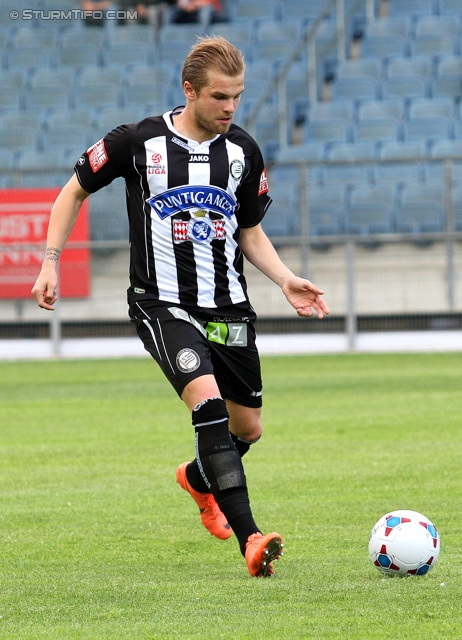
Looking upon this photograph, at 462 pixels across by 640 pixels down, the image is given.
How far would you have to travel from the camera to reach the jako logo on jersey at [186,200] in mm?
5066

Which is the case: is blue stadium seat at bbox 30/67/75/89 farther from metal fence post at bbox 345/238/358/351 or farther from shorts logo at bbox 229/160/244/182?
shorts logo at bbox 229/160/244/182

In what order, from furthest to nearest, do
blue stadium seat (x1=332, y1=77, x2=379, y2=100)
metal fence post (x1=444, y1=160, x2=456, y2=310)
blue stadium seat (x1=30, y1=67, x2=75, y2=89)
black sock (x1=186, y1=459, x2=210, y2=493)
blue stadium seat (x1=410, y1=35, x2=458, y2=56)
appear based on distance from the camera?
blue stadium seat (x1=30, y1=67, x2=75, y2=89) → blue stadium seat (x1=410, y1=35, x2=458, y2=56) → blue stadium seat (x1=332, y1=77, x2=379, y2=100) → metal fence post (x1=444, y1=160, x2=456, y2=310) → black sock (x1=186, y1=459, x2=210, y2=493)

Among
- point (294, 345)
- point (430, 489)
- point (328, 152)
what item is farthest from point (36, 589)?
point (328, 152)

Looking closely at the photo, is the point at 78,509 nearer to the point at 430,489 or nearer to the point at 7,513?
the point at 7,513

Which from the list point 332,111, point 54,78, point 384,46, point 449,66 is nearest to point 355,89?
point 332,111

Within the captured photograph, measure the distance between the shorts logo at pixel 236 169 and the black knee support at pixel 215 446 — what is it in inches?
42.2

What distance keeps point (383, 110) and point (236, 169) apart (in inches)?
689

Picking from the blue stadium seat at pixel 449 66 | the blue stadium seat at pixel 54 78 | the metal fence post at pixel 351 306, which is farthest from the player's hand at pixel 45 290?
the blue stadium seat at pixel 54 78

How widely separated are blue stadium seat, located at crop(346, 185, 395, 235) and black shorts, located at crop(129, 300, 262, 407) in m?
15.3

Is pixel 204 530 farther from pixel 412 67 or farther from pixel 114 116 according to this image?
pixel 114 116

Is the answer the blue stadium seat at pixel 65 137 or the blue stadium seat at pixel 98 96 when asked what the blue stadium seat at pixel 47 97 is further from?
the blue stadium seat at pixel 65 137

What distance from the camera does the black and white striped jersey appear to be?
5.08m

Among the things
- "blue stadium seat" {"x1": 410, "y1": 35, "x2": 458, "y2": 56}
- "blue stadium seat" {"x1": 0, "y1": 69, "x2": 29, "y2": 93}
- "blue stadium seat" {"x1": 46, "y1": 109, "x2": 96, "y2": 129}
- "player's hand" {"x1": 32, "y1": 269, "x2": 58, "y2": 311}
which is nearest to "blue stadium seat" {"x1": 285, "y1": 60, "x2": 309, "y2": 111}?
"blue stadium seat" {"x1": 410, "y1": 35, "x2": 458, "y2": 56}

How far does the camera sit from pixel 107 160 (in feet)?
17.0
